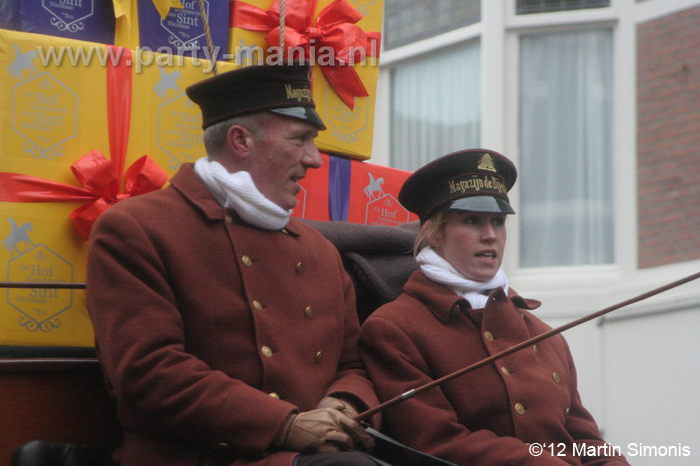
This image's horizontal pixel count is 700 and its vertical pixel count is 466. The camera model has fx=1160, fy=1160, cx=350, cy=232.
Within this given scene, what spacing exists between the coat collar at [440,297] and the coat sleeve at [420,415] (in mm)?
161

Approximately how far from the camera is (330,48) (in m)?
3.93

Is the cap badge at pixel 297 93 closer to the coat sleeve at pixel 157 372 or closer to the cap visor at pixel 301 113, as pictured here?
the cap visor at pixel 301 113

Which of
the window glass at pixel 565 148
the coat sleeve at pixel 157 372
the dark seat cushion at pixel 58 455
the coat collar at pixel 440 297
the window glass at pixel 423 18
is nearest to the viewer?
the coat sleeve at pixel 157 372

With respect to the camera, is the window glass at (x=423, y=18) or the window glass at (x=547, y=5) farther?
the window glass at (x=423, y=18)

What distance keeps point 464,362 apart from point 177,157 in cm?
106

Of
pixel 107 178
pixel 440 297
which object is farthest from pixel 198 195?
pixel 440 297

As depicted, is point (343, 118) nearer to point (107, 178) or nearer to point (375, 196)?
point (375, 196)

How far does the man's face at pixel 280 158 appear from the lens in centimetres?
318

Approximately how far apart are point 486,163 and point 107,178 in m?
1.16

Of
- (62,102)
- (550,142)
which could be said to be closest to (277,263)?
(62,102)

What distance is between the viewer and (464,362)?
3.27 metres

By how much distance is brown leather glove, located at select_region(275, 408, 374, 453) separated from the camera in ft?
8.95

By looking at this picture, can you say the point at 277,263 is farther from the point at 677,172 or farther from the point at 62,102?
the point at 677,172

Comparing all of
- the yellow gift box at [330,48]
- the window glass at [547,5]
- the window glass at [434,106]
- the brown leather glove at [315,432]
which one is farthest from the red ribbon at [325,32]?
the window glass at [434,106]
